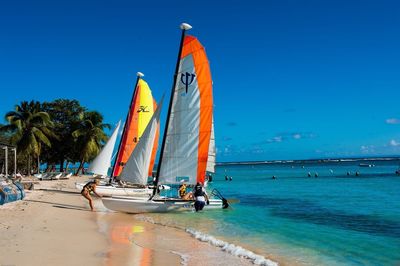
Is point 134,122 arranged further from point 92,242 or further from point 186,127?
point 92,242

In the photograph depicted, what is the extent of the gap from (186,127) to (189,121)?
361 millimetres

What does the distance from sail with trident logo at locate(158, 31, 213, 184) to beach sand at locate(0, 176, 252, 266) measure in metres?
4.05

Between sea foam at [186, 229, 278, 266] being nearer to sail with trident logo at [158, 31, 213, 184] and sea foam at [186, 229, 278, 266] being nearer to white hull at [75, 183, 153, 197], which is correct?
sail with trident logo at [158, 31, 213, 184]

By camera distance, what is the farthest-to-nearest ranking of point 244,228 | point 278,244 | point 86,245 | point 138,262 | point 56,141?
1. point 56,141
2. point 244,228
3. point 278,244
4. point 86,245
5. point 138,262

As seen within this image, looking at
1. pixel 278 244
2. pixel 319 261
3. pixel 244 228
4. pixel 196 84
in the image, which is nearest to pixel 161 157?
pixel 196 84

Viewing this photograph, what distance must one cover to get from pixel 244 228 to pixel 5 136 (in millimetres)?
57742

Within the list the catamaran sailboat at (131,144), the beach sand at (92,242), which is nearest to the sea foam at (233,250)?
the beach sand at (92,242)

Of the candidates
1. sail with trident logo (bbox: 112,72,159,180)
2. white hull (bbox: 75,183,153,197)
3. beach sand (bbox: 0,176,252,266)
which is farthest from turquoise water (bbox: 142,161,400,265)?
sail with trident logo (bbox: 112,72,159,180)

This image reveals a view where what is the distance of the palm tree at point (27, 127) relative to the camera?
167 feet

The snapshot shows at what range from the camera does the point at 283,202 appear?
32.7 m

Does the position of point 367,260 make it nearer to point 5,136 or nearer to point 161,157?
point 161,157

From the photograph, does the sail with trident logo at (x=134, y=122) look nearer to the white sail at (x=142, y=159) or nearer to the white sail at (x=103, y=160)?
the white sail at (x=103, y=160)

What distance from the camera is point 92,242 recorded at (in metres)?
13.2

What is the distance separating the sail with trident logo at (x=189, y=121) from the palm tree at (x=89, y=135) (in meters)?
41.4
